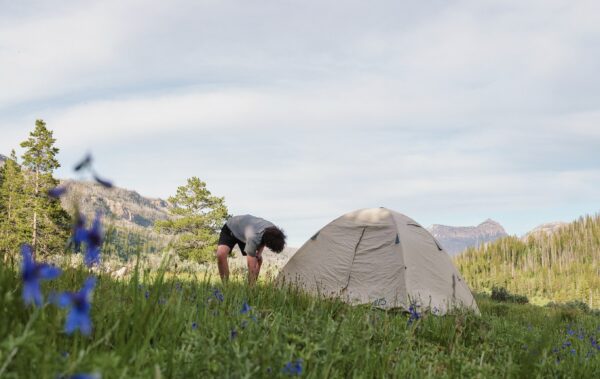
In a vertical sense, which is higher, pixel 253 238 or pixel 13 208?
pixel 13 208

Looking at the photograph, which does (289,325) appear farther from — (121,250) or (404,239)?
(404,239)

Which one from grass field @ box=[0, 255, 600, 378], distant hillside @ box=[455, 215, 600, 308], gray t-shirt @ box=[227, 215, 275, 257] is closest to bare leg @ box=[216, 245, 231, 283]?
gray t-shirt @ box=[227, 215, 275, 257]

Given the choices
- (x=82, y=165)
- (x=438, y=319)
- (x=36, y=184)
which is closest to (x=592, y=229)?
(x=36, y=184)

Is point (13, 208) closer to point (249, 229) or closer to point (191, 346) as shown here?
point (249, 229)

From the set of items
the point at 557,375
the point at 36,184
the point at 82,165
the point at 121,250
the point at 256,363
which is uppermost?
the point at 36,184

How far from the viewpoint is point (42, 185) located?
1671 inches

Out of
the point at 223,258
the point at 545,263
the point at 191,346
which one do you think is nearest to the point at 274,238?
the point at 223,258

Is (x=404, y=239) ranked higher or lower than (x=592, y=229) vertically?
lower

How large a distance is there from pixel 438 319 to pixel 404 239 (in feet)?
16.4

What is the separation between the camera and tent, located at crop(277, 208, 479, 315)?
1126 cm

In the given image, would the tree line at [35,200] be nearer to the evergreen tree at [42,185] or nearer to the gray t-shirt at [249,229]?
the evergreen tree at [42,185]

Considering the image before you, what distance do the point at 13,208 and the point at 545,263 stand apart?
70.7 metres

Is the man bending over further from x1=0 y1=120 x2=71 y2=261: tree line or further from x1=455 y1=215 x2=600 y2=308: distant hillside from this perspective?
x1=455 y1=215 x2=600 y2=308: distant hillside

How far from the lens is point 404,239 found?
11.6 meters
